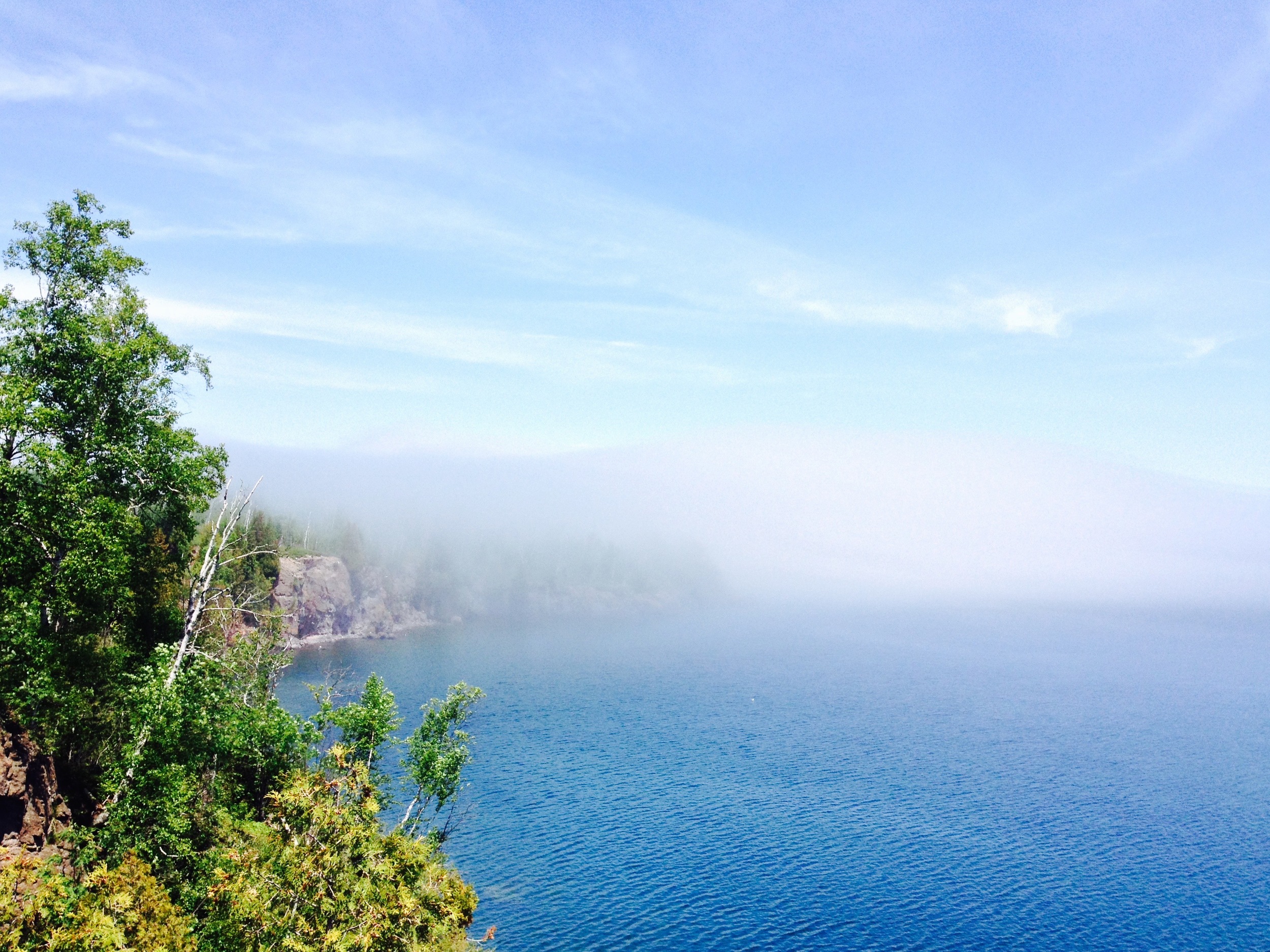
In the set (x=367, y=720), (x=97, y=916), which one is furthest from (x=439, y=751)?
(x=97, y=916)

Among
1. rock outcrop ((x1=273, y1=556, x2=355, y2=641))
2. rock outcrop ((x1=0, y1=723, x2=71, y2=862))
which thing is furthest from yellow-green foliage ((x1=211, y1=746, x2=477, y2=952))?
rock outcrop ((x1=273, y1=556, x2=355, y2=641))

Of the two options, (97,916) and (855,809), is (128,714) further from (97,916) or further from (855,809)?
(855,809)

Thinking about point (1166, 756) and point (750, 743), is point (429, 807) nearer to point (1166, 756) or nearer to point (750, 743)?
point (750, 743)

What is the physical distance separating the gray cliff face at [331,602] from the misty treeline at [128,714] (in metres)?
127

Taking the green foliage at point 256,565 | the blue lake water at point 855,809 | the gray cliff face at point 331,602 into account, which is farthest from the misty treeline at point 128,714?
the gray cliff face at point 331,602

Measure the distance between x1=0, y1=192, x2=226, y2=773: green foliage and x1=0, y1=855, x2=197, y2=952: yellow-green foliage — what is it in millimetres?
10779

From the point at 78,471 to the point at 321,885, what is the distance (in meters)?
20.3

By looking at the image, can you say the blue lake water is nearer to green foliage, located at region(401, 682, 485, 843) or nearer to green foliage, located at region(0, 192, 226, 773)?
green foliage, located at region(401, 682, 485, 843)

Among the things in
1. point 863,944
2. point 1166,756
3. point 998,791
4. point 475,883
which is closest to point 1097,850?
point 998,791

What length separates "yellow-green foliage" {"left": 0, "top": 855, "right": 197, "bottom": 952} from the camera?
17.3m

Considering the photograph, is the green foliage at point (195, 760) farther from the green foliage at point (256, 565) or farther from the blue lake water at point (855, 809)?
the green foliage at point (256, 565)

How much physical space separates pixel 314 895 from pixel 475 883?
1627 inches

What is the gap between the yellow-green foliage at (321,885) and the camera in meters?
20.1

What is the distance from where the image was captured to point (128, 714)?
34625 millimetres
